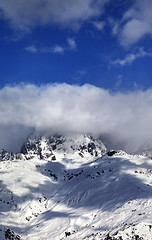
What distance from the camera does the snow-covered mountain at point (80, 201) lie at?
58.5 meters

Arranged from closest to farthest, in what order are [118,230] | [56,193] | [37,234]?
[118,230]
[37,234]
[56,193]

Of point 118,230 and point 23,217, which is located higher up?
point 23,217

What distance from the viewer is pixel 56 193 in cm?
10656

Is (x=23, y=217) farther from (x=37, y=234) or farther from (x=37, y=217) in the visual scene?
(x=37, y=234)

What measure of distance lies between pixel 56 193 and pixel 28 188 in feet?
35.1

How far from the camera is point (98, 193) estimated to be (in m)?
85.1

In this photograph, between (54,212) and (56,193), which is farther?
(56,193)

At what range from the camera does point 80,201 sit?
85812mm

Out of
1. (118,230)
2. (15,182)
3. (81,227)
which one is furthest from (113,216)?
(15,182)

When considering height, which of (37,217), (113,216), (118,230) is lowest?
(118,230)

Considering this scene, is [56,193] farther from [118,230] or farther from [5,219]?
[118,230]

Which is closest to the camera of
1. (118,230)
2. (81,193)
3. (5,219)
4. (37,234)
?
(118,230)

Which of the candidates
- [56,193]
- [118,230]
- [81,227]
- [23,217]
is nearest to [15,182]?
[56,193]

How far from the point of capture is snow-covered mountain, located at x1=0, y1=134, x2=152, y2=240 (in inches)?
2303
